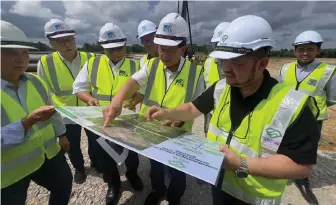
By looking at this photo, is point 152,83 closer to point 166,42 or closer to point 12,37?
point 166,42

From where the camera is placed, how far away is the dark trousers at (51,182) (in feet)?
6.00

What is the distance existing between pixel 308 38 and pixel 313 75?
57 cm

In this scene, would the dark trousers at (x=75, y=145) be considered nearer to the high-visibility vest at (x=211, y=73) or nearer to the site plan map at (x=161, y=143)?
the site plan map at (x=161, y=143)

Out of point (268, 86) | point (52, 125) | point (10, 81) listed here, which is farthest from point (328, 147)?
point (10, 81)

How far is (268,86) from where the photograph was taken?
1.48 m

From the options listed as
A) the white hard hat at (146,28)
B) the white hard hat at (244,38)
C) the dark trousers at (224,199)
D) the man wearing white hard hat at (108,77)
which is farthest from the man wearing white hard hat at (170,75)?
the white hard hat at (146,28)

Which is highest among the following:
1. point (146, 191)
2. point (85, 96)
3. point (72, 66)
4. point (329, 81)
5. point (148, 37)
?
point (148, 37)

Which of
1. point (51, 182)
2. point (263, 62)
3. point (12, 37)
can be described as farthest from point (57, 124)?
point (263, 62)

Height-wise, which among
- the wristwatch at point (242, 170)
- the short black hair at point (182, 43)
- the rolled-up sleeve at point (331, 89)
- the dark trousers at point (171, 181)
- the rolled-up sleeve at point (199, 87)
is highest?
the short black hair at point (182, 43)

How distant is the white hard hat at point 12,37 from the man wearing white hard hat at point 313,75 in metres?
3.67

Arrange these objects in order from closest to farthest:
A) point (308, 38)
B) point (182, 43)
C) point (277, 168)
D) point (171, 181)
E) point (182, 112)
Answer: point (277, 168) → point (182, 112) → point (182, 43) → point (171, 181) → point (308, 38)

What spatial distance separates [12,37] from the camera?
1.67m

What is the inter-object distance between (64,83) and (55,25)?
2.58 ft

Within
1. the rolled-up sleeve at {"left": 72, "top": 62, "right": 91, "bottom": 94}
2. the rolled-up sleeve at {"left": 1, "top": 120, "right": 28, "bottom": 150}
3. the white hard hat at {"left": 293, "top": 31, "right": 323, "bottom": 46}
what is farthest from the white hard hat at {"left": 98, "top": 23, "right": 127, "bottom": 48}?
the white hard hat at {"left": 293, "top": 31, "right": 323, "bottom": 46}
